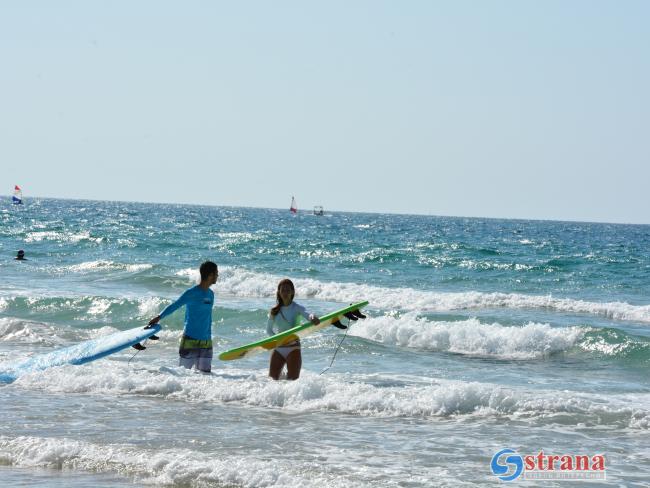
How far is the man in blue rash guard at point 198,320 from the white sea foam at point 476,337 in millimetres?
6265

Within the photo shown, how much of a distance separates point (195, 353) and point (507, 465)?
167 inches

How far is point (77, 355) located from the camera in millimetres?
11625

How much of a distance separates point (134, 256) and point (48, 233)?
14356mm

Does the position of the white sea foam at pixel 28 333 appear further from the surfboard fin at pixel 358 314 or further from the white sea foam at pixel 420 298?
the white sea foam at pixel 420 298

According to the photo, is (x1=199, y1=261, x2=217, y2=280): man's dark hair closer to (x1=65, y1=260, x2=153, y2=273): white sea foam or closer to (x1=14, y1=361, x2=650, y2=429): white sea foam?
(x1=14, y1=361, x2=650, y2=429): white sea foam

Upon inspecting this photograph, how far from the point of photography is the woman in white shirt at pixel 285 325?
10.0 meters

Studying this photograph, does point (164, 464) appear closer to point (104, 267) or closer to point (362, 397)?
point (362, 397)

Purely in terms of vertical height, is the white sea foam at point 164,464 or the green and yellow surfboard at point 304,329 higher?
the green and yellow surfboard at point 304,329

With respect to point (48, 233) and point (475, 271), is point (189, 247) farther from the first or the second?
point (475, 271)

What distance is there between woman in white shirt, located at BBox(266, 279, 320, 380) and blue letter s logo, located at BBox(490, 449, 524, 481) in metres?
3.10

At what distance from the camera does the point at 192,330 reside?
32.9 ft

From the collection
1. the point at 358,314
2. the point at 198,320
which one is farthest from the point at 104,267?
the point at 358,314


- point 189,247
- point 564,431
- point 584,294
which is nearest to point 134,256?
point 189,247

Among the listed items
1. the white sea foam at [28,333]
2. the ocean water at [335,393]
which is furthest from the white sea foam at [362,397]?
the white sea foam at [28,333]
